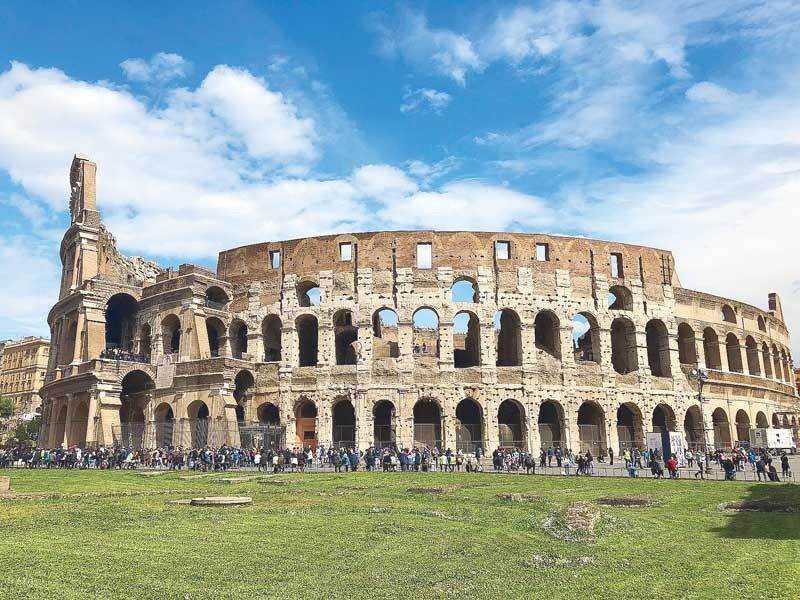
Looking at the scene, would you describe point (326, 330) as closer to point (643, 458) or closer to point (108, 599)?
point (643, 458)

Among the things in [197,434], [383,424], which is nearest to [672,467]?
[383,424]

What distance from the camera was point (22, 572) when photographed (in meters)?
9.27

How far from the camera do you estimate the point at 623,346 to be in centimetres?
4288

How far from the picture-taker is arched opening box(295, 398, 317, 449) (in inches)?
1527

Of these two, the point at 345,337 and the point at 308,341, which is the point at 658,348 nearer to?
the point at 345,337

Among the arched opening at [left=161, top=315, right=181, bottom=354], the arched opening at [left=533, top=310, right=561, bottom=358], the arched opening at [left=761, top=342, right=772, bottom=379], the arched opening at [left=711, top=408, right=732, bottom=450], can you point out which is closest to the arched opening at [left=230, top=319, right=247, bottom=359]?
the arched opening at [left=161, top=315, right=181, bottom=354]

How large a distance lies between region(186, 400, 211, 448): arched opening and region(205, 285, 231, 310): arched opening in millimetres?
5950

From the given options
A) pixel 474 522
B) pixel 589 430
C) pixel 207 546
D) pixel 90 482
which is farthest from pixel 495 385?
pixel 207 546

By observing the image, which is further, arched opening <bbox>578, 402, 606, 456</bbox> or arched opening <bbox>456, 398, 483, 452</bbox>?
arched opening <bbox>578, 402, 606, 456</bbox>

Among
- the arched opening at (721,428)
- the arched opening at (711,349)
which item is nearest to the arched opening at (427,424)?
the arched opening at (721,428)

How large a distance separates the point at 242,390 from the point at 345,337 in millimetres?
7162

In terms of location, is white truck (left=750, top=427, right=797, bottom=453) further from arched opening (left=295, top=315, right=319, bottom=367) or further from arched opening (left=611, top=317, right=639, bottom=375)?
arched opening (left=295, top=315, right=319, bottom=367)

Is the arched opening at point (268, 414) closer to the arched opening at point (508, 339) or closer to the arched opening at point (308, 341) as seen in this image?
the arched opening at point (308, 341)

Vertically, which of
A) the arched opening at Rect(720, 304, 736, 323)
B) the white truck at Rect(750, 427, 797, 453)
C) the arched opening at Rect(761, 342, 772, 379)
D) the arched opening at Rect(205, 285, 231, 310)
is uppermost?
the arched opening at Rect(205, 285, 231, 310)
